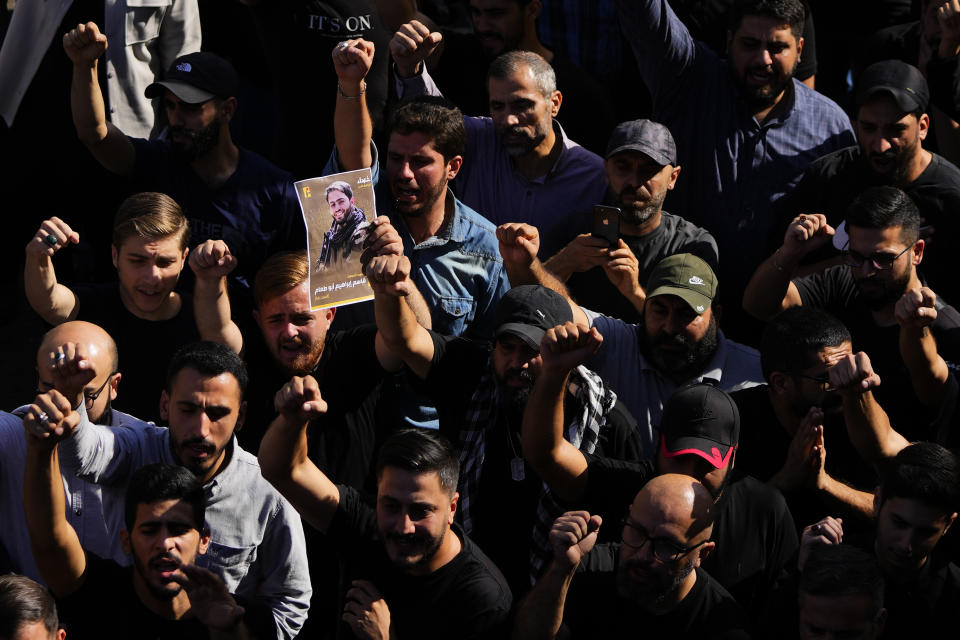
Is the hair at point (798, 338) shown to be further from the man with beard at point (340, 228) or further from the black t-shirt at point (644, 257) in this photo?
the man with beard at point (340, 228)

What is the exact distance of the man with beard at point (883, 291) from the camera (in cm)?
555

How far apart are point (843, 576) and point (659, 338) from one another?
5.02ft

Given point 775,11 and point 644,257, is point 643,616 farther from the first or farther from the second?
point 775,11

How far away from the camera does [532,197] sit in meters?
6.57

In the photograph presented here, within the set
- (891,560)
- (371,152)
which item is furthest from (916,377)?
(371,152)

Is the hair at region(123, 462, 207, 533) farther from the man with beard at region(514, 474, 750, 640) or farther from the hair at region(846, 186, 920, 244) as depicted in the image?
the hair at region(846, 186, 920, 244)

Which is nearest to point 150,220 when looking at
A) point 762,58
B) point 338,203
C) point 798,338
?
point 338,203

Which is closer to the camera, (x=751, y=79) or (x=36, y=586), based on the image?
(x=36, y=586)

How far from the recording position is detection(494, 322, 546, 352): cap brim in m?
5.28

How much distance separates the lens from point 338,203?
5.52 meters

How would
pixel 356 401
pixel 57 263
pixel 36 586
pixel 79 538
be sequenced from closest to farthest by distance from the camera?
pixel 36 586 → pixel 79 538 → pixel 356 401 → pixel 57 263

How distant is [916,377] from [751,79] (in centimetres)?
183

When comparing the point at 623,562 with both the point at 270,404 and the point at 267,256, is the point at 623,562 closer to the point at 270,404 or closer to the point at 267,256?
the point at 270,404

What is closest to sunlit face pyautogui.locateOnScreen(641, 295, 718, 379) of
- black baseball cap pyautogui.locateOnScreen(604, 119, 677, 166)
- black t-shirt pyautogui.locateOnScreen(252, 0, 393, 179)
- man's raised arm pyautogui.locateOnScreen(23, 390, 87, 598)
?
black baseball cap pyautogui.locateOnScreen(604, 119, 677, 166)
